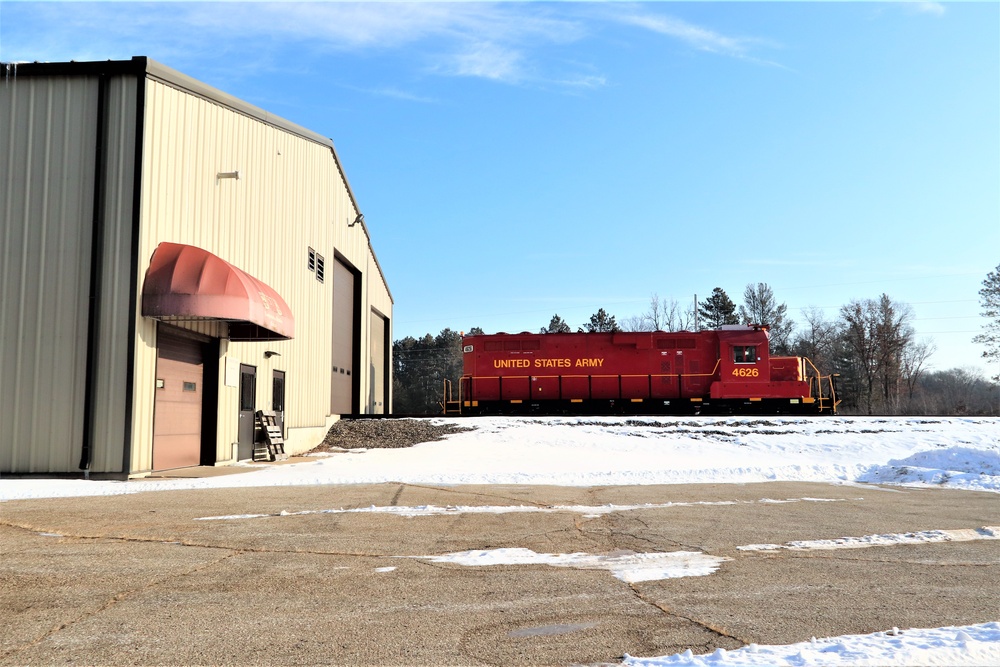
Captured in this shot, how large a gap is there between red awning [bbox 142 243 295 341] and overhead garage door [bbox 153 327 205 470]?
2.75 ft

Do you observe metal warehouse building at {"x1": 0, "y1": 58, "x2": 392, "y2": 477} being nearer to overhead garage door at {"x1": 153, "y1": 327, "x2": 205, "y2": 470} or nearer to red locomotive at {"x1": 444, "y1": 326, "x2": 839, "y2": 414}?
overhead garage door at {"x1": 153, "y1": 327, "x2": 205, "y2": 470}

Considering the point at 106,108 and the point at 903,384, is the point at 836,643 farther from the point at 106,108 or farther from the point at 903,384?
the point at 903,384

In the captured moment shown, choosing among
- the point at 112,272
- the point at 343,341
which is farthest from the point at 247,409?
the point at 343,341

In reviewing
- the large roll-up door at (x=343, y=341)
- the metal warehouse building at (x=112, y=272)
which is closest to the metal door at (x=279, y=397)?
the metal warehouse building at (x=112, y=272)

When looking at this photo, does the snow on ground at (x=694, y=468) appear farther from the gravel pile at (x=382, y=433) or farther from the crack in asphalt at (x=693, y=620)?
the gravel pile at (x=382, y=433)

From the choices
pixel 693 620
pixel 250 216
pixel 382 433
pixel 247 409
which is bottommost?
pixel 693 620

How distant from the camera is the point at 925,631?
14.7 ft

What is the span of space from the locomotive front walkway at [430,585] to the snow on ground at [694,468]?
29 cm

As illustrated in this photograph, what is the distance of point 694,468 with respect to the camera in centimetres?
1617

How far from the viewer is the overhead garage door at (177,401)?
45.3 feet

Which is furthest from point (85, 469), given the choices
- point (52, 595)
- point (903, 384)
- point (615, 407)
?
point (903, 384)

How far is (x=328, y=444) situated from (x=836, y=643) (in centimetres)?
1923

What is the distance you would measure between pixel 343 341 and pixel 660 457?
12.9 metres

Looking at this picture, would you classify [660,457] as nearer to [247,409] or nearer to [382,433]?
[382,433]
